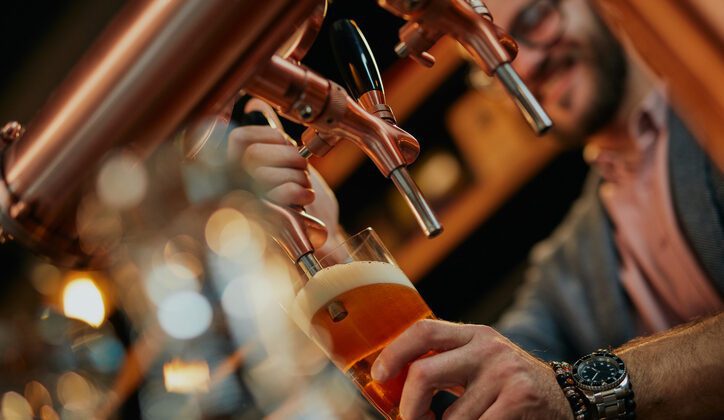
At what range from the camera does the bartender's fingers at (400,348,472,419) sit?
0.86 m

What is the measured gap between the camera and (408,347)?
0.85 meters

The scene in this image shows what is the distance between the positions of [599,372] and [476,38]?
606mm

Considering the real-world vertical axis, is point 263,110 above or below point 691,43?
above

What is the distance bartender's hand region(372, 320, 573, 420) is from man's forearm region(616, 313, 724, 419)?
18 cm

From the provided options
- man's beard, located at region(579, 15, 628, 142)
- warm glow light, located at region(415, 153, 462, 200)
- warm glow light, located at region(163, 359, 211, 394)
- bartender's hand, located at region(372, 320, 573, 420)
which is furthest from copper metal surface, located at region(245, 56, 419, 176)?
warm glow light, located at region(163, 359, 211, 394)

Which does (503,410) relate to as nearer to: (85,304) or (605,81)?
(605,81)

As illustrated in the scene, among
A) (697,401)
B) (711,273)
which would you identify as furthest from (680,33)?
(711,273)

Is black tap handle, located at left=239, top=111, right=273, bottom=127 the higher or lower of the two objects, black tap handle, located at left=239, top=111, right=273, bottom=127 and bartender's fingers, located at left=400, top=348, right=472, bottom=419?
the higher

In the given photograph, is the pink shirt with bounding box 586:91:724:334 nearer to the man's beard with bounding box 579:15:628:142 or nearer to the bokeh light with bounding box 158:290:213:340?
the man's beard with bounding box 579:15:628:142

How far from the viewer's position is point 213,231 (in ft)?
12.6

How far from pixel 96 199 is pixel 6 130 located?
0.14 meters

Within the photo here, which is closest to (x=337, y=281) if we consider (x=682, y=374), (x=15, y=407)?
(x=682, y=374)

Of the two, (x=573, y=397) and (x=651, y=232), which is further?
Answer: (x=651, y=232)

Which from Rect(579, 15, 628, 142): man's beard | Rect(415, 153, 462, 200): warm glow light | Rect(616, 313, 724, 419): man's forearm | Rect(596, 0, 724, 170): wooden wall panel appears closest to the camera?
Rect(596, 0, 724, 170): wooden wall panel
